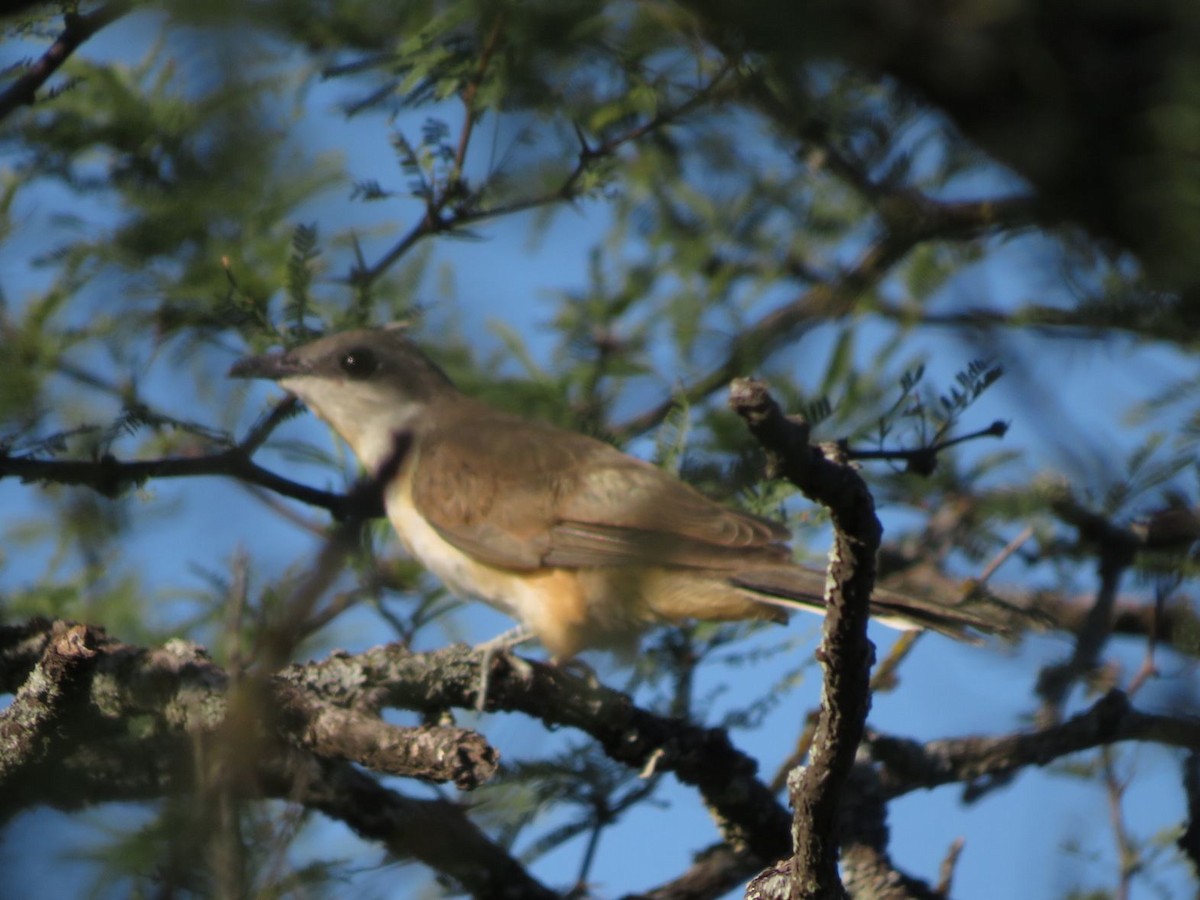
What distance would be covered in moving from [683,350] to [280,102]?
8.09ft

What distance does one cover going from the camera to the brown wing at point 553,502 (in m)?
4.50

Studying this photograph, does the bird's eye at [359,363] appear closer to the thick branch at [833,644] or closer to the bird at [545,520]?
the bird at [545,520]

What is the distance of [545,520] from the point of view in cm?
531

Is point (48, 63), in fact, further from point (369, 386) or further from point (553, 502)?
point (369, 386)

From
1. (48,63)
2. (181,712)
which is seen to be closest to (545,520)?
(181,712)

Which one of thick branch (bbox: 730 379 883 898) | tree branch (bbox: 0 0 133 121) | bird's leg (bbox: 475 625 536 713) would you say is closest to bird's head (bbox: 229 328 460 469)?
bird's leg (bbox: 475 625 536 713)

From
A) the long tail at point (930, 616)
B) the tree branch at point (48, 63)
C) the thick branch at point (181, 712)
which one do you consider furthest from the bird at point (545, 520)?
the tree branch at point (48, 63)

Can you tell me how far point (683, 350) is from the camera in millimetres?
4047

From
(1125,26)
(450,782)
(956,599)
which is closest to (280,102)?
(1125,26)

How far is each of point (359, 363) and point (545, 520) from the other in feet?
4.28

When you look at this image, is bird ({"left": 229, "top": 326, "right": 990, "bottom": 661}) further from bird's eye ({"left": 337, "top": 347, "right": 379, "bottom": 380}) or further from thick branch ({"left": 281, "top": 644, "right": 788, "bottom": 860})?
thick branch ({"left": 281, "top": 644, "right": 788, "bottom": 860})

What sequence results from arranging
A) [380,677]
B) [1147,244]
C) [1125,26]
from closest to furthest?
1. [1147,244]
2. [1125,26]
3. [380,677]

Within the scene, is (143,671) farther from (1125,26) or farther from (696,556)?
(1125,26)

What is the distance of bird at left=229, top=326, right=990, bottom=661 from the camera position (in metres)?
4.45
